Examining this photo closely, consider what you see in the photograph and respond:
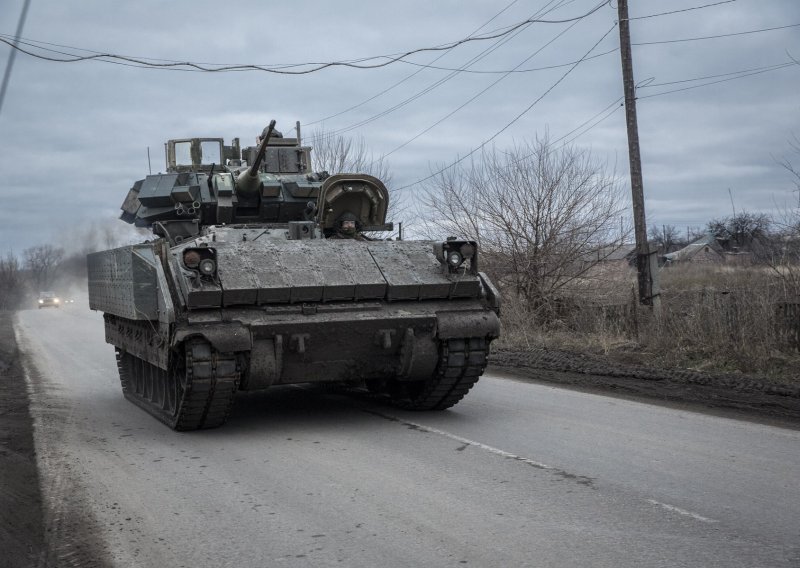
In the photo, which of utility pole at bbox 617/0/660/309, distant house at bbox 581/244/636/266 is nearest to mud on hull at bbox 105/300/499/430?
utility pole at bbox 617/0/660/309

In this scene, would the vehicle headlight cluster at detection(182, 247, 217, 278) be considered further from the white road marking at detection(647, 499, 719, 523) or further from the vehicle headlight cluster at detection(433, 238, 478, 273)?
the white road marking at detection(647, 499, 719, 523)

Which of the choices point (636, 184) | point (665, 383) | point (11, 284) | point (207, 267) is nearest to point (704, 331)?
point (665, 383)

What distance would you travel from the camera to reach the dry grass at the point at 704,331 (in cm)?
1162

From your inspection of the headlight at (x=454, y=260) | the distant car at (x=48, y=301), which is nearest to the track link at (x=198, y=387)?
the headlight at (x=454, y=260)

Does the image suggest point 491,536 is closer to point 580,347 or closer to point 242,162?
point 242,162

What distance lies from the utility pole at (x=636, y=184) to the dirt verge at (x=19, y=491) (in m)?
9.29

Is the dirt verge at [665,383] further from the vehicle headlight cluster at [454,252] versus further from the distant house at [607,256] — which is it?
the distant house at [607,256]

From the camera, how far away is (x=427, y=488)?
19.3ft

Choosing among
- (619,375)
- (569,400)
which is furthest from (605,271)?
(569,400)

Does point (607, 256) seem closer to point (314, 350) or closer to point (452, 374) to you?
point (452, 374)

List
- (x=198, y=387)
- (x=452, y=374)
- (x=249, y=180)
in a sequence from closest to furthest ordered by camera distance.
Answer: (x=198, y=387) → (x=452, y=374) → (x=249, y=180)

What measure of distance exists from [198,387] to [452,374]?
232cm

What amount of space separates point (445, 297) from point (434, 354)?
56 centimetres

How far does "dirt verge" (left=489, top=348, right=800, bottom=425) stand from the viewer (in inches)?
361
